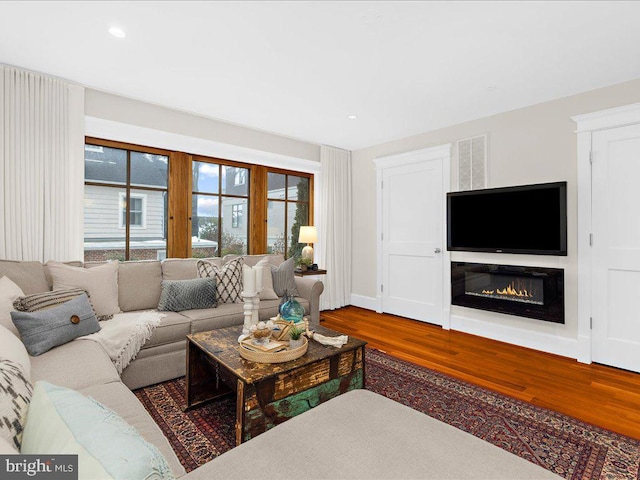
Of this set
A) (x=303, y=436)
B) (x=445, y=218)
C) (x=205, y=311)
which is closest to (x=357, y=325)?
(x=445, y=218)

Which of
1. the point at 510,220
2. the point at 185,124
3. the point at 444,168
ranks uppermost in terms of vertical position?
the point at 185,124

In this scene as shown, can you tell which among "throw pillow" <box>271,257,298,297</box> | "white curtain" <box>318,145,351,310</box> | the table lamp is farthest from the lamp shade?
"throw pillow" <box>271,257,298,297</box>

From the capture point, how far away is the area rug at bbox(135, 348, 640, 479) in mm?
1737

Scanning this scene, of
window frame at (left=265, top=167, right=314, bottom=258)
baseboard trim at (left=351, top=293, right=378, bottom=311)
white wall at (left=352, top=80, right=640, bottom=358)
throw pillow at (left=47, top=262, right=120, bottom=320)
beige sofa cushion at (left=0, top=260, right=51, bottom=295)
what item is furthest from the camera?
baseboard trim at (left=351, top=293, right=378, bottom=311)

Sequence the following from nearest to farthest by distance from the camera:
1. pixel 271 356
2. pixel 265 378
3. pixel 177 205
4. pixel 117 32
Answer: pixel 265 378 < pixel 271 356 < pixel 117 32 < pixel 177 205

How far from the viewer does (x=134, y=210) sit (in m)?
3.70

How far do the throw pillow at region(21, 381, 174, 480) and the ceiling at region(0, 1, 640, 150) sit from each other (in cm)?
216

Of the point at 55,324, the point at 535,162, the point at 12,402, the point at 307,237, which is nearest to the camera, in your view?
the point at 12,402

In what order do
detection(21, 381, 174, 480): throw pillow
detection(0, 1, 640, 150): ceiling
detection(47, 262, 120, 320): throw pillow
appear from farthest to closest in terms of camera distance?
1. detection(47, 262, 120, 320): throw pillow
2. detection(0, 1, 640, 150): ceiling
3. detection(21, 381, 174, 480): throw pillow

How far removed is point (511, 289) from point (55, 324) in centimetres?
395

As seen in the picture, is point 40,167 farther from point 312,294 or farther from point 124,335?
point 312,294

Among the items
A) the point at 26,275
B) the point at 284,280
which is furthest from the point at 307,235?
the point at 26,275

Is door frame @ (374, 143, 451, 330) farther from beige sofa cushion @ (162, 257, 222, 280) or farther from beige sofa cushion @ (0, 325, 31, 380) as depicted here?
beige sofa cushion @ (0, 325, 31, 380)

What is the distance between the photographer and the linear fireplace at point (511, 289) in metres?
3.30
